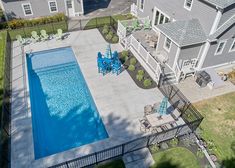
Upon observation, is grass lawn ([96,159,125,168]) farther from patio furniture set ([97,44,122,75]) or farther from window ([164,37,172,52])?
window ([164,37,172,52])

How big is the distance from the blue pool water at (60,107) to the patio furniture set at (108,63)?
6.60ft

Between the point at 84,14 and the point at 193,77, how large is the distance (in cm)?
1791

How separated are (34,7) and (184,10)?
18.6m

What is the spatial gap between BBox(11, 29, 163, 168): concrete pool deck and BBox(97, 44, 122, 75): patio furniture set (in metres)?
0.53

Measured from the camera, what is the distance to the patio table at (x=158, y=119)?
13781 mm

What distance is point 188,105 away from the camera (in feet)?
52.7

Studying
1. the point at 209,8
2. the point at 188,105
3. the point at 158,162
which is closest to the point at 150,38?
the point at 209,8

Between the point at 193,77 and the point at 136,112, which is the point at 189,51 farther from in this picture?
the point at 136,112

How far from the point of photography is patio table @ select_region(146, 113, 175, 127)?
13781mm

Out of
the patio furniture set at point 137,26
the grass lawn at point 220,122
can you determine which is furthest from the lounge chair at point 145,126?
the patio furniture set at point 137,26

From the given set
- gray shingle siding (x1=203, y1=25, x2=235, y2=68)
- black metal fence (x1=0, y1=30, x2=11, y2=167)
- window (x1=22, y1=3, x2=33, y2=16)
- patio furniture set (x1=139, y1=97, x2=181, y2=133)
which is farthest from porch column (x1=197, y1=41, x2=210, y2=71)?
window (x1=22, y1=3, x2=33, y2=16)

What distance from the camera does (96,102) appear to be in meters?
16.4

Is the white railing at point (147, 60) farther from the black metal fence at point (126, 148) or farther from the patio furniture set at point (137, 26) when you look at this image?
the black metal fence at point (126, 148)

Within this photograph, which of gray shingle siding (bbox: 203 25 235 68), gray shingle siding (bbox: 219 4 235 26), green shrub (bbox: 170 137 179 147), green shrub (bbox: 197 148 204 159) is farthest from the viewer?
gray shingle siding (bbox: 203 25 235 68)
